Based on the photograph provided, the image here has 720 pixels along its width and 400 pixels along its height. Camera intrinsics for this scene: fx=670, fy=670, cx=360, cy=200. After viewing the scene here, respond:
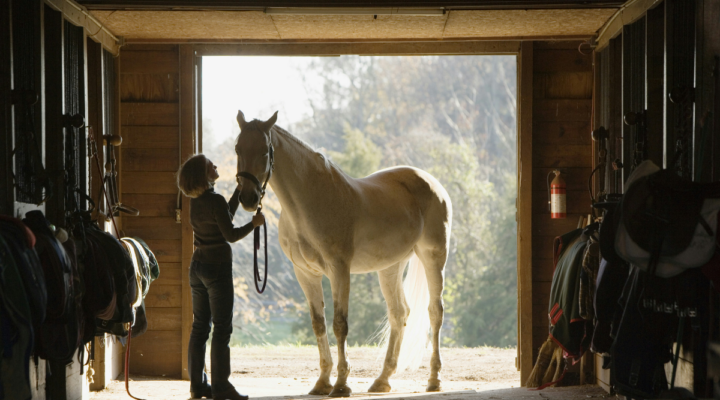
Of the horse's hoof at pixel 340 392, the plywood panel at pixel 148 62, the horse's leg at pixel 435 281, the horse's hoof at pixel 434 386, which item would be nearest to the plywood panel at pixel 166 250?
the plywood panel at pixel 148 62

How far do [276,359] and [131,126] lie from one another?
2695 mm

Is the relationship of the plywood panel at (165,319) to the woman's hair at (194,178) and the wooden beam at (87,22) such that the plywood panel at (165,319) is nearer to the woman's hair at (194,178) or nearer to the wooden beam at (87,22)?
the woman's hair at (194,178)

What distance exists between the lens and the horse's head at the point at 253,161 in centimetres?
353

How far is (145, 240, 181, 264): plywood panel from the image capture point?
4.77 m

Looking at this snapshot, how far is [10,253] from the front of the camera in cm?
217

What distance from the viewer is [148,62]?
477 centimetres

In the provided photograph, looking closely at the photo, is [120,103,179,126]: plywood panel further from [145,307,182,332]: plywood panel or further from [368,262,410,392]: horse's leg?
[368,262,410,392]: horse's leg

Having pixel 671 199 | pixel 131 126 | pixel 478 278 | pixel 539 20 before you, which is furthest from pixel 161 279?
pixel 478 278

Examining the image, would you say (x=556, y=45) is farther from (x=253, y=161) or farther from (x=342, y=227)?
(x=253, y=161)

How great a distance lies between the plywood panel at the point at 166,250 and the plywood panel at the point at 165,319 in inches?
13.1

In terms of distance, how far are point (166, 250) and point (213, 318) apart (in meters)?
1.46

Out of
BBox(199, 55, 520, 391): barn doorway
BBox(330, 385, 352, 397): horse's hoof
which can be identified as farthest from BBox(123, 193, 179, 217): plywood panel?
BBox(199, 55, 520, 391): barn doorway

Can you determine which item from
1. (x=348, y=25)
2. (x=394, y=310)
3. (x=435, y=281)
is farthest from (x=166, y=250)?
(x=348, y=25)

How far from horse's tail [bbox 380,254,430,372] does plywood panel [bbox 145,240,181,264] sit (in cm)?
160
